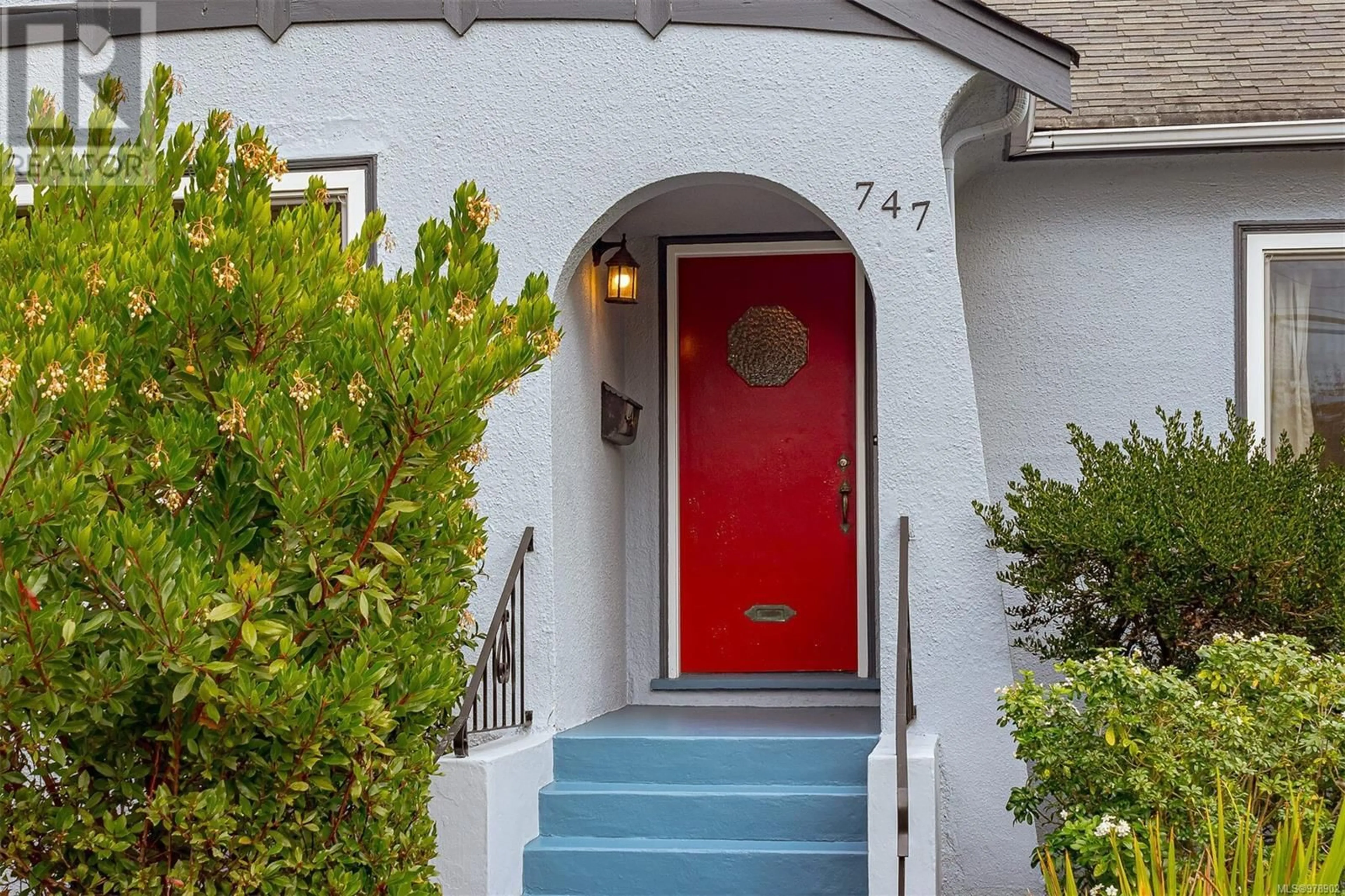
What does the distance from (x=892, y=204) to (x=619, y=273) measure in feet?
5.28

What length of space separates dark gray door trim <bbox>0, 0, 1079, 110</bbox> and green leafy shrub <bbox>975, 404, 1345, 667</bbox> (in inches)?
63.1

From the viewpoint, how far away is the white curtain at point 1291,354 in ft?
23.2

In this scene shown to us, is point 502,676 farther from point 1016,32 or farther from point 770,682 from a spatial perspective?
point 1016,32

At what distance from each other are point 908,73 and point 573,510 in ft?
8.03

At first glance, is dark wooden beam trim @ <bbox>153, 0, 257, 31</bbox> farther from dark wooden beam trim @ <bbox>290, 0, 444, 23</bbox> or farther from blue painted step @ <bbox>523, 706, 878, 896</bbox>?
blue painted step @ <bbox>523, 706, 878, 896</bbox>

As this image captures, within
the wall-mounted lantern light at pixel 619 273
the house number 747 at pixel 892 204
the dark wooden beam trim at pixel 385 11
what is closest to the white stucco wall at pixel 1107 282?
the house number 747 at pixel 892 204

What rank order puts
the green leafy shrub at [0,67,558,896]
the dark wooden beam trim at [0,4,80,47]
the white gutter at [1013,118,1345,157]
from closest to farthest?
the green leafy shrub at [0,67,558,896] → the dark wooden beam trim at [0,4,80,47] → the white gutter at [1013,118,1345,157]

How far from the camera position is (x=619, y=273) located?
7191 mm

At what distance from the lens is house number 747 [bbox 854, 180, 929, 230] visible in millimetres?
6125

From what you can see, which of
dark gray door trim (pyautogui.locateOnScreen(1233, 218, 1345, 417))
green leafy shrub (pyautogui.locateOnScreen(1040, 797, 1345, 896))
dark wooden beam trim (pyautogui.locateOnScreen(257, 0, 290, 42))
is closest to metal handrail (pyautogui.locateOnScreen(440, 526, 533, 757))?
green leafy shrub (pyautogui.locateOnScreen(1040, 797, 1345, 896))

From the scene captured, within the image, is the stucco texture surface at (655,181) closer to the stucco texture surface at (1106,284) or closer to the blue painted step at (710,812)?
the blue painted step at (710,812)

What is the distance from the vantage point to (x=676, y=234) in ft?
25.5

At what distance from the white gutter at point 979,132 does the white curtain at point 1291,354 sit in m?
1.67

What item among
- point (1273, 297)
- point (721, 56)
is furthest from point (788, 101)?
point (1273, 297)
